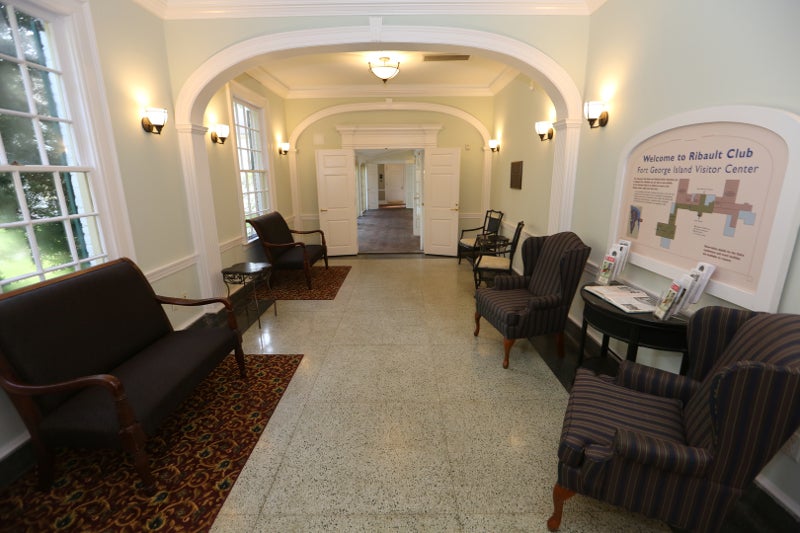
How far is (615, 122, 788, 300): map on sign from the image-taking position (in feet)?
5.58

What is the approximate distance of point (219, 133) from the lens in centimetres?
423

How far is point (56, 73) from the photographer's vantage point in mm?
2373

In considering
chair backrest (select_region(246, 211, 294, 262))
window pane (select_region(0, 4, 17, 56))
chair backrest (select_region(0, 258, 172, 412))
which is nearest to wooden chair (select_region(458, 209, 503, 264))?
chair backrest (select_region(246, 211, 294, 262))

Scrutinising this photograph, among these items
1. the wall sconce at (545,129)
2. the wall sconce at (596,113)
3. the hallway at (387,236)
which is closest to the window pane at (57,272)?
the wall sconce at (596,113)

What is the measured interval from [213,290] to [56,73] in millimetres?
2244

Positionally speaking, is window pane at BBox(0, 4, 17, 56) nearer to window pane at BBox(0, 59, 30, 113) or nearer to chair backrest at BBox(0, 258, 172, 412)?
window pane at BBox(0, 59, 30, 113)

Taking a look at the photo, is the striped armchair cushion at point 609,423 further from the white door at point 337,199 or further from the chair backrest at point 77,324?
the white door at point 337,199

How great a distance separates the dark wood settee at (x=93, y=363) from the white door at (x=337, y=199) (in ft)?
14.6

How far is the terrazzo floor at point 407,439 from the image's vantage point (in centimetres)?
167

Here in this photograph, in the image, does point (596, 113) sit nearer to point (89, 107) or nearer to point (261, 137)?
point (89, 107)

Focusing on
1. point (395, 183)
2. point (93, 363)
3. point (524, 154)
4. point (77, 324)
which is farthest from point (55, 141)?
point (395, 183)

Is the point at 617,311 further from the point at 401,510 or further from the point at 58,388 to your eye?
the point at 58,388

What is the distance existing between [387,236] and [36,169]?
7342 mm

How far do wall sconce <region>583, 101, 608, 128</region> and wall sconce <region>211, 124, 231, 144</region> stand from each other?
3.89 meters
